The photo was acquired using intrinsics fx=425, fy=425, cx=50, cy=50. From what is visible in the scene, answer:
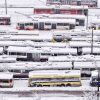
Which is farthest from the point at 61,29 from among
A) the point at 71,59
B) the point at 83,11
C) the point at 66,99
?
the point at 66,99

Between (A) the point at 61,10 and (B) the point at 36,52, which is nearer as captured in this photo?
(B) the point at 36,52

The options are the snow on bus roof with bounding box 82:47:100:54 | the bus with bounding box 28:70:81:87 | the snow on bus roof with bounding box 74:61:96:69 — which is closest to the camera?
the bus with bounding box 28:70:81:87

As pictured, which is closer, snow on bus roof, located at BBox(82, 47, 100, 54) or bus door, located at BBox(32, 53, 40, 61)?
bus door, located at BBox(32, 53, 40, 61)

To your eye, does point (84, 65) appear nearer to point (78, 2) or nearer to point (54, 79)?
point (54, 79)

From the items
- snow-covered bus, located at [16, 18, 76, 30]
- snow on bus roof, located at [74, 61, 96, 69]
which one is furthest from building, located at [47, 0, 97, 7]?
snow on bus roof, located at [74, 61, 96, 69]

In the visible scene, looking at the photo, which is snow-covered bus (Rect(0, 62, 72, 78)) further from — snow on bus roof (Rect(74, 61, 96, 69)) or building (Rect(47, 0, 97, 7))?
building (Rect(47, 0, 97, 7))

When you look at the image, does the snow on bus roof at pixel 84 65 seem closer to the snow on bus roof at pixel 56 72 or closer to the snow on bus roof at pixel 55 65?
the snow on bus roof at pixel 55 65

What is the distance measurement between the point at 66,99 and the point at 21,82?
244 centimetres

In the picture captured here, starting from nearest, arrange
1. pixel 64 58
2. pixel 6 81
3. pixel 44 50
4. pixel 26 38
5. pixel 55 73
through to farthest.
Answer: pixel 6 81 < pixel 55 73 < pixel 64 58 < pixel 44 50 < pixel 26 38

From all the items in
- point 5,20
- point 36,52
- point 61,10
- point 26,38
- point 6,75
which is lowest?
point 6,75

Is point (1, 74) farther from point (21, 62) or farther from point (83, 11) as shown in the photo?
point (83, 11)

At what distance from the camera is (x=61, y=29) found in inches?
973

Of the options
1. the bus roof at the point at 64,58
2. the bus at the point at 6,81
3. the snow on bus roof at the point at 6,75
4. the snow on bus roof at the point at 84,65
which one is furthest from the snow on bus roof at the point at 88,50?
the bus at the point at 6,81

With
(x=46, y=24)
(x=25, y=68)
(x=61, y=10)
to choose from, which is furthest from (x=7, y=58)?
(x=61, y=10)
